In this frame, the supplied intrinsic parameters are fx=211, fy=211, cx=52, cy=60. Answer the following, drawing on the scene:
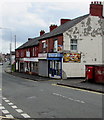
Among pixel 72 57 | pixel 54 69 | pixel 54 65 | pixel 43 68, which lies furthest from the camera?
pixel 43 68

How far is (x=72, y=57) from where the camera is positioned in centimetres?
2683

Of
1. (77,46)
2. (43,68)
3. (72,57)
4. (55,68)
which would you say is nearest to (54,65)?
(55,68)

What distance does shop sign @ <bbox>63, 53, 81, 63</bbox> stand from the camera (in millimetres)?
26522

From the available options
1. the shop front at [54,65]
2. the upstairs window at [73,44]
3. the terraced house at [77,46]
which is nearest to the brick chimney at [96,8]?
the terraced house at [77,46]

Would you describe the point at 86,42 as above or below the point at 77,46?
above

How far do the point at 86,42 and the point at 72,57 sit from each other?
2.96 meters

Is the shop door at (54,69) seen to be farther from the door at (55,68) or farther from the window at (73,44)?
the window at (73,44)

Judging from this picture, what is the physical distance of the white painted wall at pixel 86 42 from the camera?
87.9 feet

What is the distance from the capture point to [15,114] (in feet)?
27.5

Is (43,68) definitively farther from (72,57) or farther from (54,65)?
(72,57)

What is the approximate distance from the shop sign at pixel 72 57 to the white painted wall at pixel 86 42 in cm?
50

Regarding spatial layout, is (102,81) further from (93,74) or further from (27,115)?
(27,115)

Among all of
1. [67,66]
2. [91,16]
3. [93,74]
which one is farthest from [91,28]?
[93,74]

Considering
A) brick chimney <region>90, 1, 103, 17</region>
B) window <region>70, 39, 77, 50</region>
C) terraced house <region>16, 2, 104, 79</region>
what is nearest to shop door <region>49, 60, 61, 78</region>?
terraced house <region>16, 2, 104, 79</region>
